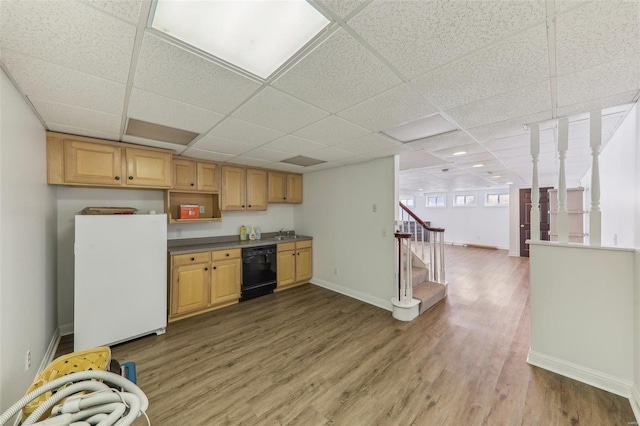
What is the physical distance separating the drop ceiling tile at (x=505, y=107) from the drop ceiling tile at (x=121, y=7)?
6.95 feet

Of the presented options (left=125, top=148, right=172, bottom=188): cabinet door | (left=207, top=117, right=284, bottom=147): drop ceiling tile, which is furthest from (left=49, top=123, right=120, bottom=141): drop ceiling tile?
(left=207, top=117, right=284, bottom=147): drop ceiling tile

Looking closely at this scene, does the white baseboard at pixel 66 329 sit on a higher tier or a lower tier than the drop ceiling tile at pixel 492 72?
lower

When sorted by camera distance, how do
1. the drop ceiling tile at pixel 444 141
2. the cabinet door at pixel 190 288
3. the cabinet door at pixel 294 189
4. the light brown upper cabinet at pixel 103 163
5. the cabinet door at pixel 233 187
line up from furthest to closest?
the cabinet door at pixel 294 189
the cabinet door at pixel 233 187
the cabinet door at pixel 190 288
the drop ceiling tile at pixel 444 141
the light brown upper cabinet at pixel 103 163

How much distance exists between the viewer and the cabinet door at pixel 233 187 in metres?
3.99

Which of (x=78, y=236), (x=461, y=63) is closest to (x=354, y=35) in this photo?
(x=461, y=63)

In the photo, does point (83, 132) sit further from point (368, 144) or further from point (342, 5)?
point (368, 144)

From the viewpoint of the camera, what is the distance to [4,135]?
1438 millimetres

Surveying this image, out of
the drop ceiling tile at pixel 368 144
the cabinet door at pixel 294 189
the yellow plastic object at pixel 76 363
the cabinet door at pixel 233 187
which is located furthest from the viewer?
the cabinet door at pixel 294 189

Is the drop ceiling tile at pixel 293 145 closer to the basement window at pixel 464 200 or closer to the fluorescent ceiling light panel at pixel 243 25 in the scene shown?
the fluorescent ceiling light panel at pixel 243 25

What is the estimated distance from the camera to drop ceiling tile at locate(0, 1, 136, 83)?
99cm

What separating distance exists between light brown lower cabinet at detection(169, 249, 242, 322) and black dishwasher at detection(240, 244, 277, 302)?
0.37 ft

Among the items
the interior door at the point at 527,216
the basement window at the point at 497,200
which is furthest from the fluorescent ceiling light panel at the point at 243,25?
the basement window at the point at 497,200

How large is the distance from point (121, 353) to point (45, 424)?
6.26 feet

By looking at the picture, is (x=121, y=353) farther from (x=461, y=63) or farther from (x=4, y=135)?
(x=461, y=63)
